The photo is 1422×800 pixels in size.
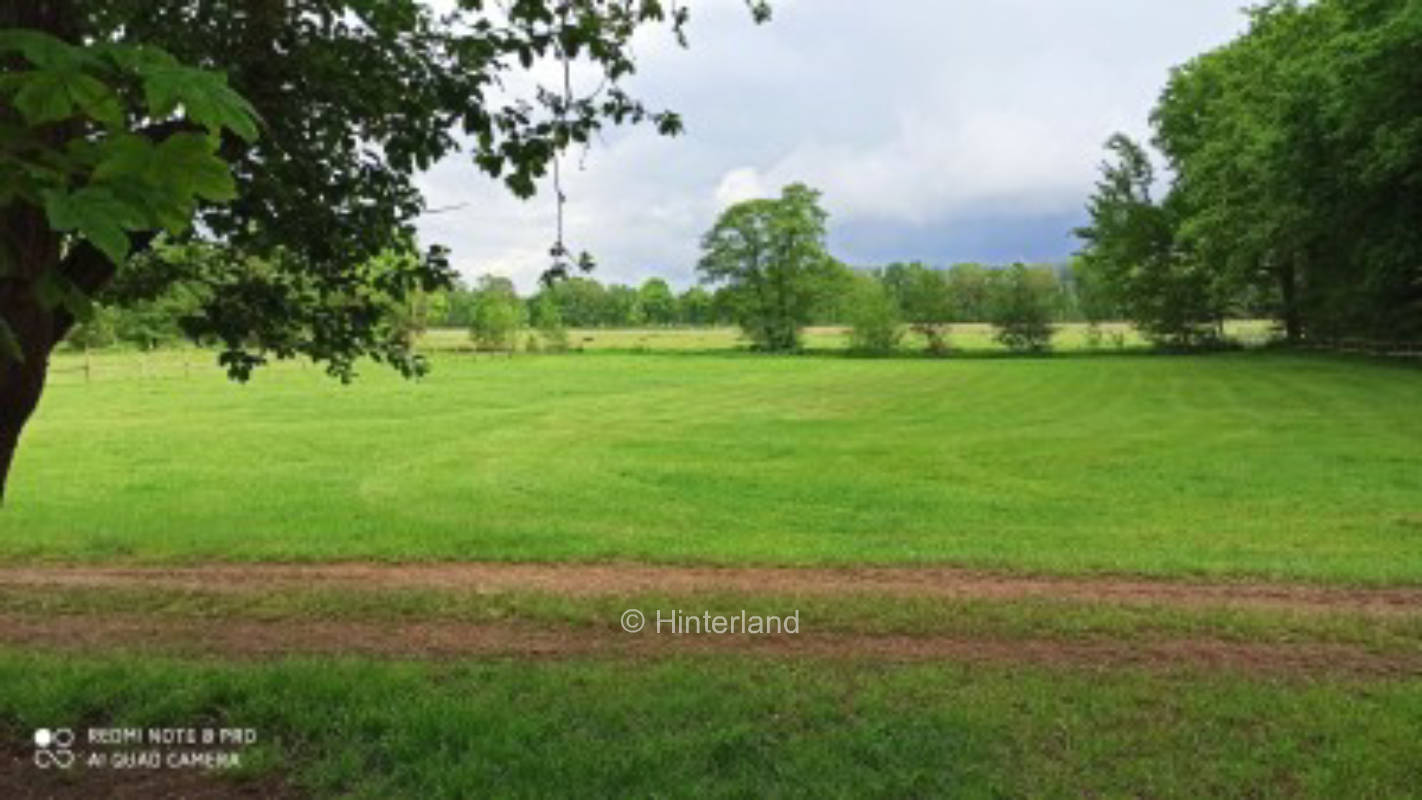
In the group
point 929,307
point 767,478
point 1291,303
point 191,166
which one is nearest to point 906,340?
point 929,307

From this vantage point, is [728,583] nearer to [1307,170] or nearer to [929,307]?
[1307,170]

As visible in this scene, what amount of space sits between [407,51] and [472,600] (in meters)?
4.92

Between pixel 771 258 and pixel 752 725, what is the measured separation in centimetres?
10366

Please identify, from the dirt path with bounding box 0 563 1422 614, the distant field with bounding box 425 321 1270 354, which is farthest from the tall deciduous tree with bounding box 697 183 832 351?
the dirt path with bounding box 0 563 1422 614

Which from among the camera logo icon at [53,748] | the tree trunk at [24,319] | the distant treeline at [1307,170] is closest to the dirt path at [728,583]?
the camera logo icon at [53,748]

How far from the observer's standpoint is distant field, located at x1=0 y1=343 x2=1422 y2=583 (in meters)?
13.0

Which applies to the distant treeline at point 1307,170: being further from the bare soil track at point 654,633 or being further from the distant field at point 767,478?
the bare soil track at point 654,633

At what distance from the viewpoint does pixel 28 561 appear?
1225 cm

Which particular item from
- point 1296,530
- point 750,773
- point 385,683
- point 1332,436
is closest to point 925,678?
point 750,773

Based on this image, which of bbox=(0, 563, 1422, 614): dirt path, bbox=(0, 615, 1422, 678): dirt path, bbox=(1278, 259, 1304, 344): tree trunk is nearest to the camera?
bbox=(0, 615, 1422, 678): dirt path

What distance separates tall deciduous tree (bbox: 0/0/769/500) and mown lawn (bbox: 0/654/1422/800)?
1.95 m

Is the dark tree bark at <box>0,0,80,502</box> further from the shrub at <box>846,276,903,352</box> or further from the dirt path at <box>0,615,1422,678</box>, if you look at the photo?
the shrub at <box>846,276,903,352</box>

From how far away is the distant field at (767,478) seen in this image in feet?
42.6

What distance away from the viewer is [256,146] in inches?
227
